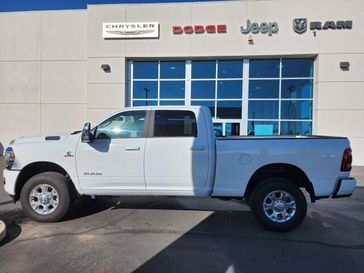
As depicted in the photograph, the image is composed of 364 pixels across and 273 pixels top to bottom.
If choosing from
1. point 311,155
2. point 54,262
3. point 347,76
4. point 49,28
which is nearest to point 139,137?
point 54,262

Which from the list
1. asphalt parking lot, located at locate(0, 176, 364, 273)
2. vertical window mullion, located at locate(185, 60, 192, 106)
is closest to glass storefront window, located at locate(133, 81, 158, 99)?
vertical window mullion, located at locate(185, 60, 192, 106)

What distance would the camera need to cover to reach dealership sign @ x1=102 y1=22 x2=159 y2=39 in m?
18.2

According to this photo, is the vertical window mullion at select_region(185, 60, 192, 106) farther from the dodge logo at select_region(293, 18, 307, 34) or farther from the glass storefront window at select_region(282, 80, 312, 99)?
the dodge logo at select_region(293, 18, 307, 34)

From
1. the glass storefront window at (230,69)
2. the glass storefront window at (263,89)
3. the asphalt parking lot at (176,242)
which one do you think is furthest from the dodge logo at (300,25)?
the asphalt parking lot at (176,242)

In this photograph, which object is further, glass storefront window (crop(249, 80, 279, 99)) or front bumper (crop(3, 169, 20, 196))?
glass storefront window (crop(249, 80, 279, 99))

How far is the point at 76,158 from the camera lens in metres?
6.26

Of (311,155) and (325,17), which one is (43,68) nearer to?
(325,17)

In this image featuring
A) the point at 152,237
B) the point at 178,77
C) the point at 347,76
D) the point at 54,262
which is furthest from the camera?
the point at 178,77

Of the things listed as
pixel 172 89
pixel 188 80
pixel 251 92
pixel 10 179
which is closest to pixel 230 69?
pixel 251 92

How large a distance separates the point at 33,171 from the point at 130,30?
43.3 ft

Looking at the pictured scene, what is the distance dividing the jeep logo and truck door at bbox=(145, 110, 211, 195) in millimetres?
12853

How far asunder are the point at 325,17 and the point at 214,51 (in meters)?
5.46

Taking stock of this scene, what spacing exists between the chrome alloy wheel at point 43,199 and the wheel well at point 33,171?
36cm

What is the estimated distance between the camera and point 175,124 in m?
6.27
